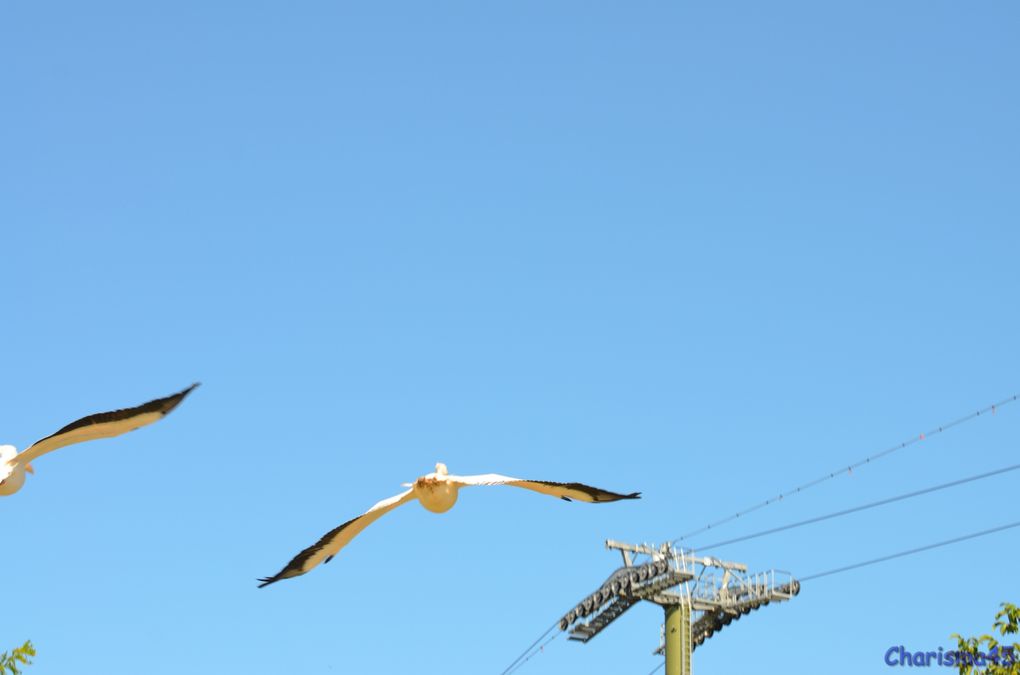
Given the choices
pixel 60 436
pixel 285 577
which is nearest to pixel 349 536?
pixel 285 577

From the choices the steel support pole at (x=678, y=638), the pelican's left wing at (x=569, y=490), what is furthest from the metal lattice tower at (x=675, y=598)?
the pelican's left wing at (x=569, y=490)

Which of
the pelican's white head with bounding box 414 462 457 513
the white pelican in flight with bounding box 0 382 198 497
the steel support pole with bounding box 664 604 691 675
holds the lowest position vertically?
the pelican's white head with bounding box 414 462 457 513

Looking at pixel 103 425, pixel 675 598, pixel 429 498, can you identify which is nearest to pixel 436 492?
pixel 429 498

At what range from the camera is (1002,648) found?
85.8ft

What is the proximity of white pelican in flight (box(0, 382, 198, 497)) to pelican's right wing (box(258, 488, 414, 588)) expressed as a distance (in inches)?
114

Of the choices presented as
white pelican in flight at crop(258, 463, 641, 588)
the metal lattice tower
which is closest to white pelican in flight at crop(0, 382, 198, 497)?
white pelican in flight at crop(258, 463, 641, 588)

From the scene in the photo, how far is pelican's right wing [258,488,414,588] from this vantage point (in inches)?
862

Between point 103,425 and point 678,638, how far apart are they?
58.5 meters

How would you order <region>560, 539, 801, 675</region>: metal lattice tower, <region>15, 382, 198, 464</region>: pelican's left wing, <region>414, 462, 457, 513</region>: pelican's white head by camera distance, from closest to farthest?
1. <region>15, 382, 198, 464</region>: pelican's left wing
2. <region>414, 462, 457, 513</region>: pelican's white head
3. <region>560, 539, 801, 675</region>: metal lattice tower

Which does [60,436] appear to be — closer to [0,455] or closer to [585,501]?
[0,455]

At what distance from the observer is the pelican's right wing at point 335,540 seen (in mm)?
21906

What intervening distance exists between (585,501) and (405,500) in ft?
9.46

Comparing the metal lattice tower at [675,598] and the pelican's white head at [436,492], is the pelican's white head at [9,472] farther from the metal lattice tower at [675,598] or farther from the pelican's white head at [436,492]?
the metal lattice tower at [675,598]

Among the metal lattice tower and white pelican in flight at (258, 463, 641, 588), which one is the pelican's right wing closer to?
white pelican in flight at (258, 463, 641, 588)
